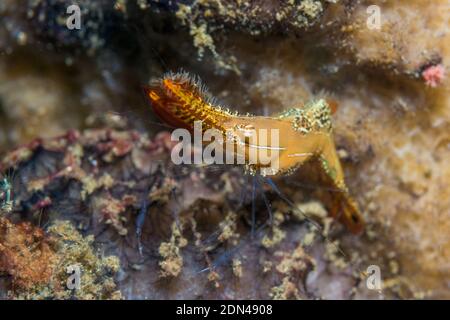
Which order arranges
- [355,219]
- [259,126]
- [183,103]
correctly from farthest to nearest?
[355,219] < [259,126] < [183,103]

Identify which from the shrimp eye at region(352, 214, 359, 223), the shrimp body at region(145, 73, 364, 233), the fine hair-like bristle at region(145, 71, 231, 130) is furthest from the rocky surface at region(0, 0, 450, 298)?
the fine hair-like bristle at region(145, 71, 231, 130)

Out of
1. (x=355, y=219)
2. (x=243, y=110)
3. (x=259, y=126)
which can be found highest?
(x=243, y=110)

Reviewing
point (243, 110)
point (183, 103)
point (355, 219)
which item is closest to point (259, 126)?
point (183, 103)

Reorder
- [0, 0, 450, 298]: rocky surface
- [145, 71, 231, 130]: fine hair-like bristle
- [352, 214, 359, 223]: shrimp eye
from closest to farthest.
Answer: [145, 71, 231, 130]: fine hair-like bristle → [0, 0, 450, 298]: rocky surface → [352, 214, 359, 223]: shrimp eye

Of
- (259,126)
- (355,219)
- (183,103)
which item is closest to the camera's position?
(183,103)

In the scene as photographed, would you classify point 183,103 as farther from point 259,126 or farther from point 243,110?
point 243,110

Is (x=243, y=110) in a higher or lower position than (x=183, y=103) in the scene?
higher

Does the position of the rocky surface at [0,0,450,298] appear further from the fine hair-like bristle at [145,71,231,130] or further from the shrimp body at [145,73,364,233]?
the fine hair-like bristle at [145,71,231,130]
